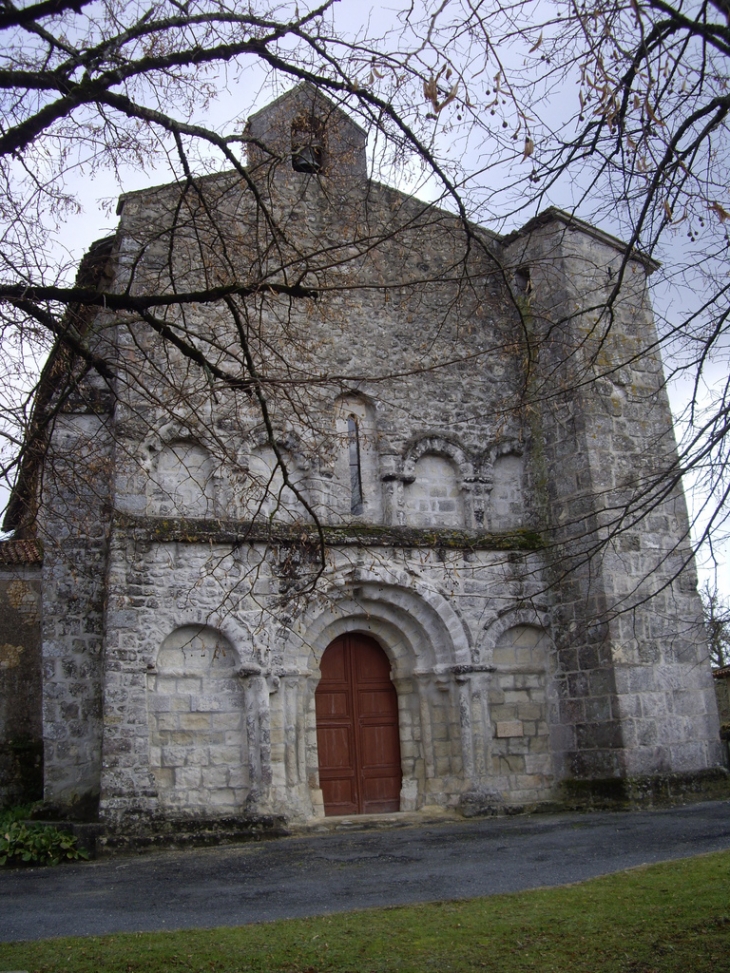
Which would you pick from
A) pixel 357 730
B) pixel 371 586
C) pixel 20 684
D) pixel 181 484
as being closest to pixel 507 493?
pixel 371 586

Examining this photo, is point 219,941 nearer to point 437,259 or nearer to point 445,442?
point 445,442

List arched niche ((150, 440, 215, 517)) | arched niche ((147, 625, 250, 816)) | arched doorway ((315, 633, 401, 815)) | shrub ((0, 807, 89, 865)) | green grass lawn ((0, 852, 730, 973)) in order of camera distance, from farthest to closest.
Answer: arched doorway ((315, 633, 401, 815))
arched niche ((150, 440, 215, 517))
arched niche ((147, 625, 250, 816))
shrub ((0, 807, 89, 865))
green grass lawn ((0, 852, 730, 973))

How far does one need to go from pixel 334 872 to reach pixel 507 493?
21.1ft

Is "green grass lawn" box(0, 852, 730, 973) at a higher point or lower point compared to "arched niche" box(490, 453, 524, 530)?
lower

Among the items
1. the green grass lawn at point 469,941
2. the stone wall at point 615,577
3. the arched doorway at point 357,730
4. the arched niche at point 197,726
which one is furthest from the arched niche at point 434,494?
the green grass lawn at point 469,941

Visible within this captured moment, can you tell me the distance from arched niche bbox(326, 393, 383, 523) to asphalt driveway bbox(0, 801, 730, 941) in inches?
155

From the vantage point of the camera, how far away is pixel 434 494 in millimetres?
12648

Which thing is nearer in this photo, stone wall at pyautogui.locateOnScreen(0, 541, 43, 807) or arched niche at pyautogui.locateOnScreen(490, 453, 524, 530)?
stone wall at pyautogui.locateOnScreen(0, 541, 43, 807)

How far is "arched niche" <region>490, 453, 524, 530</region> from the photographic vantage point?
42.1ft

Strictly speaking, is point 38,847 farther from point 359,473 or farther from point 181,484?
point 359,473

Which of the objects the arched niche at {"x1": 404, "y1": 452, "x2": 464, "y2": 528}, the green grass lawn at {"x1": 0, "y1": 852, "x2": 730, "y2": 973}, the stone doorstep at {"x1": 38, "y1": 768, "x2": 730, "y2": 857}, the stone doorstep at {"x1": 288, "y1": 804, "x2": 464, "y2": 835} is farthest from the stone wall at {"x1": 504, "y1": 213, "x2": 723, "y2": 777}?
the green grass lawn at {"x1": 0, "y1": 852, "x2": 730, "y2": 973}

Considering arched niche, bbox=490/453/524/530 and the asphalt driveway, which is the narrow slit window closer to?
arched niche, bbox=490/453/524/530

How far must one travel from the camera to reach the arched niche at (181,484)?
11188mm

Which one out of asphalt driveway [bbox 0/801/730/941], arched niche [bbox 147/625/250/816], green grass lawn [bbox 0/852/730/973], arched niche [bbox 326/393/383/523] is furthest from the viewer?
arched niche [bbox 326/393/383/523]
